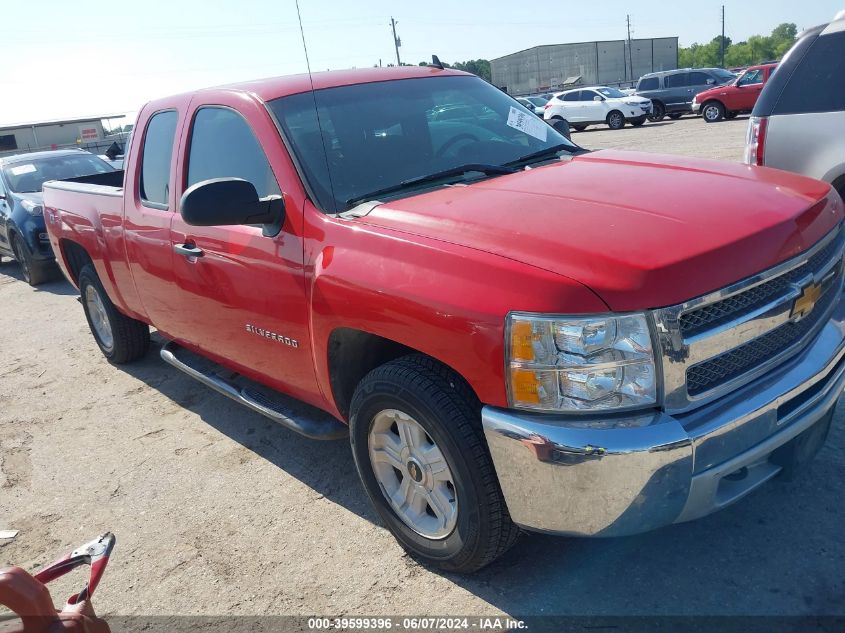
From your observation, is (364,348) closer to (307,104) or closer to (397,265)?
(397,265)

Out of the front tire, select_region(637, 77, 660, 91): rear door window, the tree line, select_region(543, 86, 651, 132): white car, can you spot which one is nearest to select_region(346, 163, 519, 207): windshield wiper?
the front tire

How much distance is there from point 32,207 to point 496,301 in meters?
9.38

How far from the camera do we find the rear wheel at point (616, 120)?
85.3ft

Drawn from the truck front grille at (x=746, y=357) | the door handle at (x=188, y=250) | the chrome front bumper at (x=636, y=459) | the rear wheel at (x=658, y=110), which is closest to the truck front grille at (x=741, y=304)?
the truck front grille at (x=746, y=357)

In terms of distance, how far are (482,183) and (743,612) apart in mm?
A: 1913

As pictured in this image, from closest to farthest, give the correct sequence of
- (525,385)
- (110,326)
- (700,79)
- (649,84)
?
(525,385) < (110,326) < (700,79) < (649,84)

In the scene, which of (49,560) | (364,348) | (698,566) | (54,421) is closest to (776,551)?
(698,566)

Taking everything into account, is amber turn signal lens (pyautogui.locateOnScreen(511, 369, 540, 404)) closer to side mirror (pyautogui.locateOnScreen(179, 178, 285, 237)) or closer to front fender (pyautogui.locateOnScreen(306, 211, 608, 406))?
front fender (pyautogui.locateOnScreen(306, 211, 608, 406))

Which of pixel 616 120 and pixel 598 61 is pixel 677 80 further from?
pixel 598 61

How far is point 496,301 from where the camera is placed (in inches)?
87.7

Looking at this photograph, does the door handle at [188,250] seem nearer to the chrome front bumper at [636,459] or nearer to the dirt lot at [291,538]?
the dirt lot at [291,538]

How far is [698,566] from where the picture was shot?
2688 mm

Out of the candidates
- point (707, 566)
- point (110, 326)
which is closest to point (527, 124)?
point (707, 566)

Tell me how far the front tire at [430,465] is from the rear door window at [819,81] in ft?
12.3
